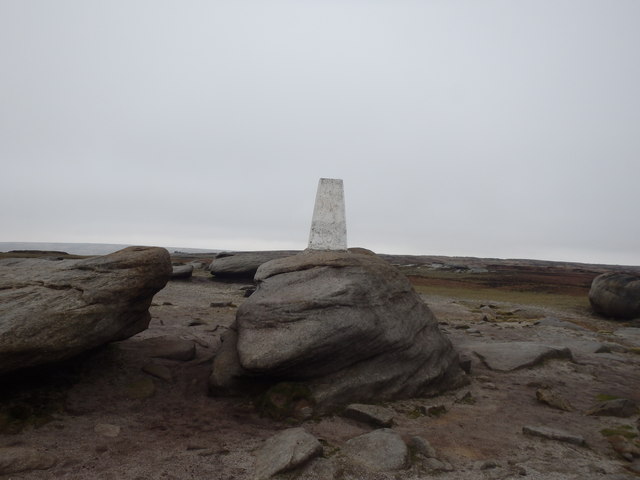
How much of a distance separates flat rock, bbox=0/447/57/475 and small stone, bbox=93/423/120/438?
1.10m

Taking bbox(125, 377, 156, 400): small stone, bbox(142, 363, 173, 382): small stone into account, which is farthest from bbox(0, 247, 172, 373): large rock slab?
bbox(125, 377, 156, 400): small stone

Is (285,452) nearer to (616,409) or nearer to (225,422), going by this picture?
(225,422)

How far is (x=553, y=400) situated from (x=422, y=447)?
14.6ft

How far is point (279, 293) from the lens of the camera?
35.6ft

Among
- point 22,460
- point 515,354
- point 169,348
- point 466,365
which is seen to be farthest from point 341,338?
point 515,354

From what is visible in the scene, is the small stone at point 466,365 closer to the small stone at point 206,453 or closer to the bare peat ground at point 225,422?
the bare peat ground at point 225,422

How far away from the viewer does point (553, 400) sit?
986 cm

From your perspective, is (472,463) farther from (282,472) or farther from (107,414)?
(107,414)

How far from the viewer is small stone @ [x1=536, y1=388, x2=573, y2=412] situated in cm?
973

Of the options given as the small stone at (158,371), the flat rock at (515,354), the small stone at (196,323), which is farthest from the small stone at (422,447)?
the small stone at (196,323)

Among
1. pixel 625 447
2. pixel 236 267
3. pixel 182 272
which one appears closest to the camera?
pixel 625 447

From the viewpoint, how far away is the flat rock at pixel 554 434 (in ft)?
25.0

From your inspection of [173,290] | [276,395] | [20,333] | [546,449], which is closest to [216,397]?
[276,395]

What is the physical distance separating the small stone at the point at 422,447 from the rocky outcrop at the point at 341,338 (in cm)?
198
